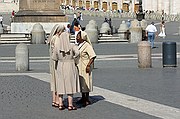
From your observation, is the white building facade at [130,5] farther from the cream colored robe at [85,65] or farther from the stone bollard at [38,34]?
the cream colored robe at [85,65]

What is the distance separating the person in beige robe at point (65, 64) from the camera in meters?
10.9

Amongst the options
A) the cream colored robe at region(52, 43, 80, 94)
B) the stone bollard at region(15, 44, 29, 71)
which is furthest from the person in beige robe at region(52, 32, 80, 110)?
the stone bollard at region(15, 44, 29, 71)

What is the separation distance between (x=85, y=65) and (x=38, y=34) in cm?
2166

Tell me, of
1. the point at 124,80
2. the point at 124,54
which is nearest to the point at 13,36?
the point at 124,54

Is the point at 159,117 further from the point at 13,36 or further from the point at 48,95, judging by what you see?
the point at 13,36

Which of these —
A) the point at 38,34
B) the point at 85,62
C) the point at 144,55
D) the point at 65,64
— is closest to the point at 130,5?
the point at 38,34

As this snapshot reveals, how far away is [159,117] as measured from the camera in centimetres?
1031

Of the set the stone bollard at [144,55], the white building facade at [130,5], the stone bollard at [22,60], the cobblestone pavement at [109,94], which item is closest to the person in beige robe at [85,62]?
the cobblestone pavement at [109,94]

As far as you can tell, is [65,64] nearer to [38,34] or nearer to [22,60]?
[22,60]

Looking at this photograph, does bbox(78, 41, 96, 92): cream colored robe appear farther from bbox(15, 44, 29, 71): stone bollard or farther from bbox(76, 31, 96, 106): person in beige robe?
bbox(15, 44, 29, 71): stone bollard

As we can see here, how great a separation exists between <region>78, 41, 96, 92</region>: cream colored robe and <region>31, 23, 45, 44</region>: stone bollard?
69.7 ft

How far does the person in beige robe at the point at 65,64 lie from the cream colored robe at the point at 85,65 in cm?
47

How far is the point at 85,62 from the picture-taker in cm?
1154

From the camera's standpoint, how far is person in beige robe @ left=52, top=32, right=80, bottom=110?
35.7ft
